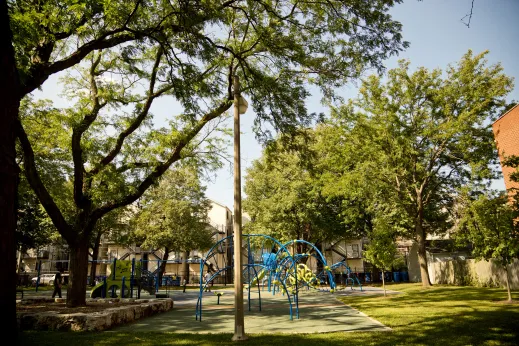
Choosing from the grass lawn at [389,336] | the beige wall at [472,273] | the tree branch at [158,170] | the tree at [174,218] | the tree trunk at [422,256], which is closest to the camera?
the grass lawn at [389,336]

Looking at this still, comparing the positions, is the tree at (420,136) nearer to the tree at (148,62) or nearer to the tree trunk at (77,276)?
the tree at (148,62)

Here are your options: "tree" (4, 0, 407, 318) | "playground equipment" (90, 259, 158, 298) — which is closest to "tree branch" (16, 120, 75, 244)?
"tree" (4, 0, 407, 318)

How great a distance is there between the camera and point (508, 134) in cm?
1947

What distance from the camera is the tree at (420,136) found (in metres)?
20.9

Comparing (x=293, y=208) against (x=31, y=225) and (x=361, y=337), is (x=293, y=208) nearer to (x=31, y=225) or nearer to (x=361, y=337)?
(x=31, y=225)

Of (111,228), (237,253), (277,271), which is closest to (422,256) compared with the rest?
(277,271)

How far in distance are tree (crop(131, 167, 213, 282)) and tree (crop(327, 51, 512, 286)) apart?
16.0 metres

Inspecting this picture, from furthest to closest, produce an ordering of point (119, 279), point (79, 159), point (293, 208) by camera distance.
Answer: point (293, 208)
point (119, 279)
point (79, 159)

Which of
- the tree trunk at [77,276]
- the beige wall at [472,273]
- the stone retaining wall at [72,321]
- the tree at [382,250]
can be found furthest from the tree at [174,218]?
the stone retaining wall at [72,321]

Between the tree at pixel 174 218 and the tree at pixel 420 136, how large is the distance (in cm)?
1601

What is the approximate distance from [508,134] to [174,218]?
27.5 metres

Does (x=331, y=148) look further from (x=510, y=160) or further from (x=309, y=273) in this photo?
(x=510, y=160)

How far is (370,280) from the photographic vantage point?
3688 centimetres

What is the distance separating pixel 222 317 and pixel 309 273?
9.00 metres
